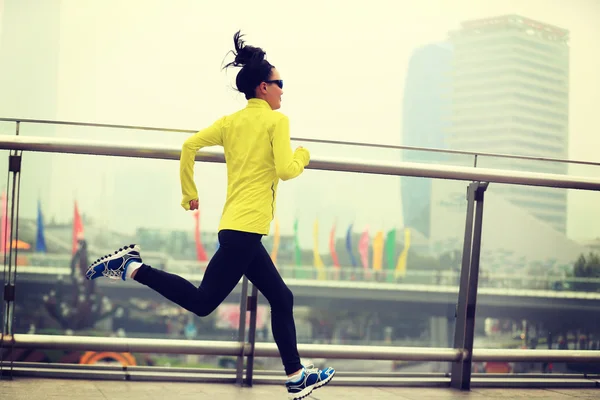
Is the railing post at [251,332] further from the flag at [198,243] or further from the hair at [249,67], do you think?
the hair at [249,67]

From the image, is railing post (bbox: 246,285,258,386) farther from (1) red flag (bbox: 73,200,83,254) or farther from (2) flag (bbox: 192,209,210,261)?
(1) red flag (bbox: 73,200,83,254)

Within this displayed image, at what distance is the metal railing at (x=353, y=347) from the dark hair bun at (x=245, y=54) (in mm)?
581

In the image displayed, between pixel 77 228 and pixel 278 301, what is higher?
pixel 77 228

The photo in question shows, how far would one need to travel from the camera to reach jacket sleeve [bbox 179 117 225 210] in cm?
320

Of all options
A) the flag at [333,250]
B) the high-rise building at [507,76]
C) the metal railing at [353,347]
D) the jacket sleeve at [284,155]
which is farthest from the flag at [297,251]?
the high-rise building at [507,76]

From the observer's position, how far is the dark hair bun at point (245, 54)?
127 inches

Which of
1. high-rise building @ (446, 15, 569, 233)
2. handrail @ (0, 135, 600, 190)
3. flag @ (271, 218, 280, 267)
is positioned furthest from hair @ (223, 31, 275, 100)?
high-rise building @ (446, 15, 569, 233)

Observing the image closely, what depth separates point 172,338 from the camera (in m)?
3.96

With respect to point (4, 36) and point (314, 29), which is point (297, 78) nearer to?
point (314, 29)

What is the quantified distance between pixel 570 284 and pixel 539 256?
0.30 meters

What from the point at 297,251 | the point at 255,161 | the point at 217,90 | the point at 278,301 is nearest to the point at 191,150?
the point at 255,161

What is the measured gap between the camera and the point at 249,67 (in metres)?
3.21

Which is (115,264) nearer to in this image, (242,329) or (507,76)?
(242,329)

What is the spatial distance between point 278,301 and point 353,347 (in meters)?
1.07
